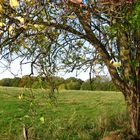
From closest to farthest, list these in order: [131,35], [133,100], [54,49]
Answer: [131,35], [54,49], [133,100]

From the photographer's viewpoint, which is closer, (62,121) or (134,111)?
(134,111)

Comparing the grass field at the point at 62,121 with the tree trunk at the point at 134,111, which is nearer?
the tree trunk at the point at 134,111

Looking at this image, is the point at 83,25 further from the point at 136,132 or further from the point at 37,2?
the point at 37,2

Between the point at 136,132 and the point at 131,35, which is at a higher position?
the point at 131,35

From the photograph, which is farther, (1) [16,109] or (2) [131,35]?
(1) [16,109]

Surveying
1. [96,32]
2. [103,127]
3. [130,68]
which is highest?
[96,32]

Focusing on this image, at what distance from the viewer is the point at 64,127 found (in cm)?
1695

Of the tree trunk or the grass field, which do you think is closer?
the tree trunk

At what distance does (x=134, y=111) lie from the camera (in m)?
12.8

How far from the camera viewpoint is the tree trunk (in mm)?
12608

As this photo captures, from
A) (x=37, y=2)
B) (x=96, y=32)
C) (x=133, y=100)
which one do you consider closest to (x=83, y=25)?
(x=96, y=32)

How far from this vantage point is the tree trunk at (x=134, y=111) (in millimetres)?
12608

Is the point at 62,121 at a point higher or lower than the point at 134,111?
lower

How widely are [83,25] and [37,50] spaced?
136 cm
